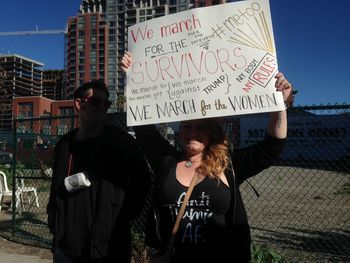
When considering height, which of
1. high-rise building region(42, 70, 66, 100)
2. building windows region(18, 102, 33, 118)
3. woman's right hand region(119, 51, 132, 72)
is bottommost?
woman's right hand region(119, 51, 132, 72)

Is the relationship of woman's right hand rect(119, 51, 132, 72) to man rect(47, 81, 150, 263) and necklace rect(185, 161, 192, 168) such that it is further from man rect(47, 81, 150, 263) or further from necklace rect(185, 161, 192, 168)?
necklace rect(185, 161, 192, 168)

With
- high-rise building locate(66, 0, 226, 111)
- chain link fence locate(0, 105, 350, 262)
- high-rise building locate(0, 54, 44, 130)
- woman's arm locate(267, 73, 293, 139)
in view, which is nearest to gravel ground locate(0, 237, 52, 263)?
chain link fence locate(0, 105, 350, 262)

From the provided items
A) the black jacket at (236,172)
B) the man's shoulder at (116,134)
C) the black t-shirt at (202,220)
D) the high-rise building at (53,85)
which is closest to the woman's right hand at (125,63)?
the man's shoulder at (116,134)

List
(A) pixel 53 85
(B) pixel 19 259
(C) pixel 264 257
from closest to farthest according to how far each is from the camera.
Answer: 1. (C) pixel 264 257
2. (B) pixel 19 259
3. (A) pixel 53 85

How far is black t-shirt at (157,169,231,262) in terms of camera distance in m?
2.35

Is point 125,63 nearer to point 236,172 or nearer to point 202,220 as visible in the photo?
point 236,172

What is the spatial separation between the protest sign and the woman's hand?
1.3 inches

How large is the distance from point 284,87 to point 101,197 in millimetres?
1367

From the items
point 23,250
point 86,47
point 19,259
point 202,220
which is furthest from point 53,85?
point 202,220

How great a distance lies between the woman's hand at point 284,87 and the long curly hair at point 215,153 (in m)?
0.43

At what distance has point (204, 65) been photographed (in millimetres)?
2785

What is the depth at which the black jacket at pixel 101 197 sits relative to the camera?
2807mm

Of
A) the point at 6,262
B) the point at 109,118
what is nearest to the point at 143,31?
the point at 109,118

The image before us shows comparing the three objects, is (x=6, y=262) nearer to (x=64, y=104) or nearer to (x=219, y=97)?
(x=219, y=97)
